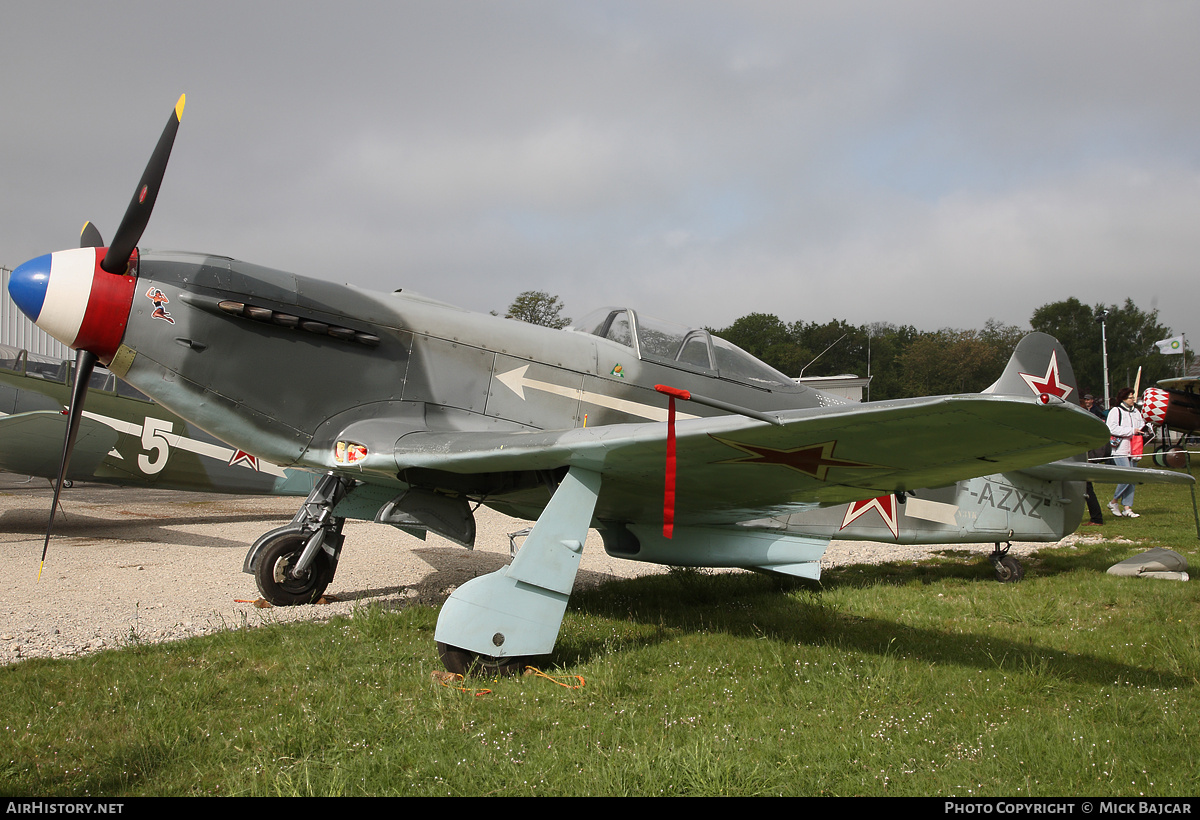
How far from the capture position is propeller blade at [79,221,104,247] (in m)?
4.41

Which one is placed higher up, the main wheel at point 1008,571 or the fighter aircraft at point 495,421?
the fighter aircraft at point 495,421

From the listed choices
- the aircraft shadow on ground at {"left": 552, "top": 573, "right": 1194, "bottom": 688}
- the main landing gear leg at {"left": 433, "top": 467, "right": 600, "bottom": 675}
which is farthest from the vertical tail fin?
the main landing gear leg at {"left": 433, "top": 467, "right": 600, "bottom": 675}

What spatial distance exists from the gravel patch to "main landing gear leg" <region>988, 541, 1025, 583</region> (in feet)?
5.29

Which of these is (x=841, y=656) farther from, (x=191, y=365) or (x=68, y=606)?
(x=68, y=606)

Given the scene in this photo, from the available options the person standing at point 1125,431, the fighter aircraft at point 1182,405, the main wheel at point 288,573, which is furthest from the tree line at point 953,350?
the main wheel at point 288,573

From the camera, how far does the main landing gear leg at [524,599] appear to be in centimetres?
340

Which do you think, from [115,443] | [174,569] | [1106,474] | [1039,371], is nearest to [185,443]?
[115,443]

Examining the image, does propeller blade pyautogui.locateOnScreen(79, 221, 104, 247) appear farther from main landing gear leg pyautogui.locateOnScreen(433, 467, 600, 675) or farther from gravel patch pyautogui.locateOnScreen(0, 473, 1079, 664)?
main landing gear leg pyautogui.locateOnScreen(433, 467, 600, 675)

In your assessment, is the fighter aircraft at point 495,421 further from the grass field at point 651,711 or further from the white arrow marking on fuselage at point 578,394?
the grass field at point 651,711

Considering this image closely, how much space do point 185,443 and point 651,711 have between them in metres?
8.78

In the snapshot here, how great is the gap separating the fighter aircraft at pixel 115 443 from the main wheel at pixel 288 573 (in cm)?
322

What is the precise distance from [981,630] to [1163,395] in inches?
748

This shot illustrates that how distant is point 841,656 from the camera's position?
3.79 metres

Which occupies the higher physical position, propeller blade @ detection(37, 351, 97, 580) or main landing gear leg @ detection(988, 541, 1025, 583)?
propeller blade @ detection(37, 351, 97, 580)
